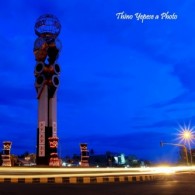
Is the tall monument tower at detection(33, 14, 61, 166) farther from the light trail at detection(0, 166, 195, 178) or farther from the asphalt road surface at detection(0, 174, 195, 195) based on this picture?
the asphalt road surface at detection(0, 174, 195, 195)

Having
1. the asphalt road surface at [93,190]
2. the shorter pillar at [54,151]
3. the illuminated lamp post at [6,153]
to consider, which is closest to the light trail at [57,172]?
the asphalt road surface at [93,190]

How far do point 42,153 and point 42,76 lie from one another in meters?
15.7

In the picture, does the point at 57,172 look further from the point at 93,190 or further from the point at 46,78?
the point at 46,78

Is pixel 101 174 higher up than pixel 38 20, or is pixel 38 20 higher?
pixel 38 20

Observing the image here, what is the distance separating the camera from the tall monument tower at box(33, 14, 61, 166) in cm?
7450

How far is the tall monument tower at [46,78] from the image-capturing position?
74500mm

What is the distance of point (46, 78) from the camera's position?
75875mm

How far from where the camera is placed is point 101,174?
34.9 meters

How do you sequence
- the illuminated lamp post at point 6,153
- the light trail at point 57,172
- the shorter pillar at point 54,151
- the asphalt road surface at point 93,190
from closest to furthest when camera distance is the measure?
the asphalt road surface at point 93,190 → the light trail at point 57,172 → the shorter pillar at point 54,151 → the illuminated lamp post at point 6,153

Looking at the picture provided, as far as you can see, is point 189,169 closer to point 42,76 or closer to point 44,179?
point 44,179

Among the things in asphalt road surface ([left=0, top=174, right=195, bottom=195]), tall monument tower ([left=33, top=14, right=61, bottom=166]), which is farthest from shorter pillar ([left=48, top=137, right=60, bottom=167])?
asphalt road surface ([left=0, top=174, right=195, bottom=195])

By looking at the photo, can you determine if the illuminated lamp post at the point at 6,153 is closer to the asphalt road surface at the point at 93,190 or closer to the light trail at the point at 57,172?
the light trail at the point at 57,172

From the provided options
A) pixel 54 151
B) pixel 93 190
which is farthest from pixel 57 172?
pixel 54 151

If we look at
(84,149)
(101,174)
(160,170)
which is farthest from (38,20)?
(101,174)
